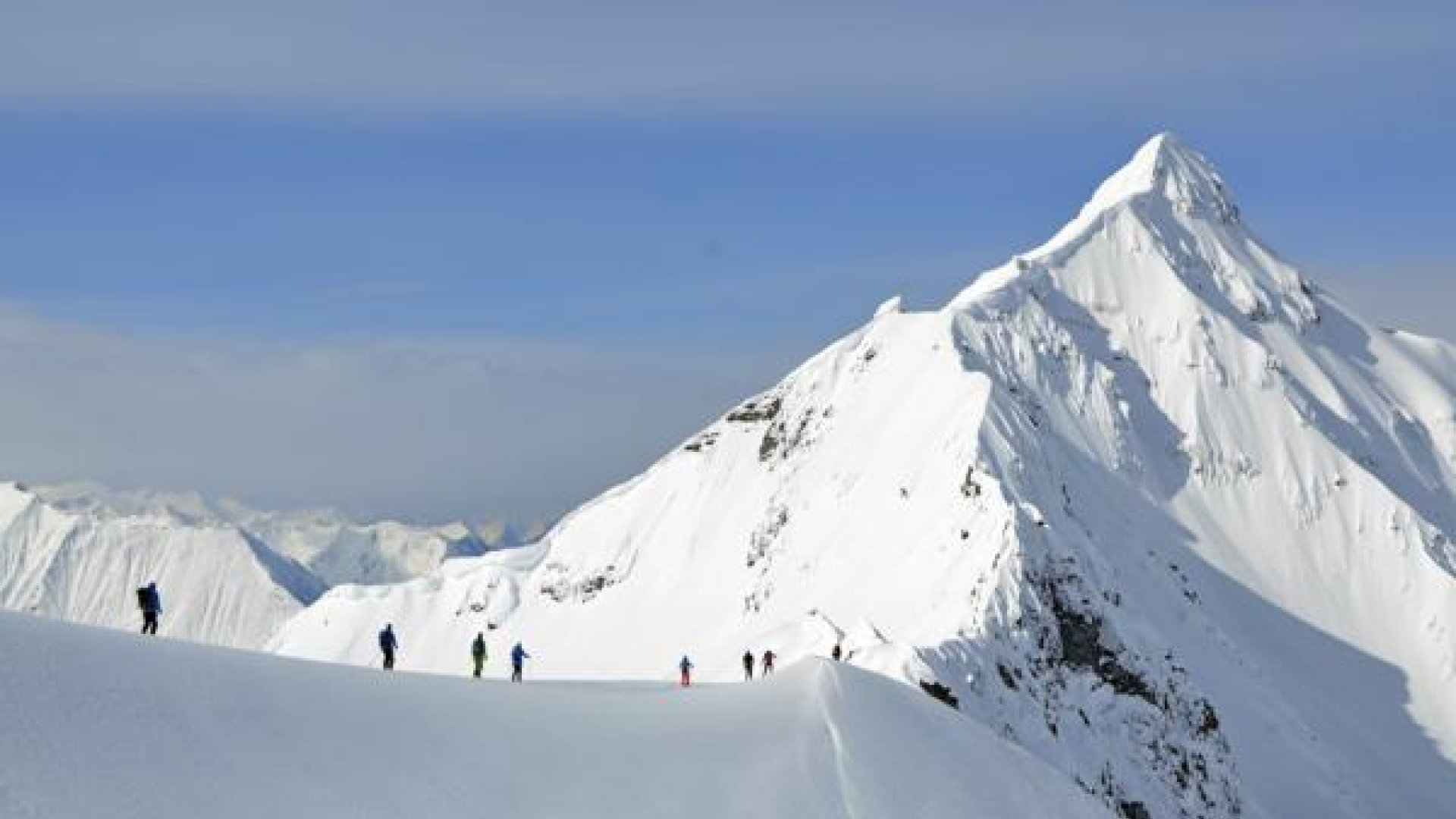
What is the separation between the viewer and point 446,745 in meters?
35.0

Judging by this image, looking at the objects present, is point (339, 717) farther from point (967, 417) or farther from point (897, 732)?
point (967, 417)

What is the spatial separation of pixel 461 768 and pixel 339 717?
2.43 m

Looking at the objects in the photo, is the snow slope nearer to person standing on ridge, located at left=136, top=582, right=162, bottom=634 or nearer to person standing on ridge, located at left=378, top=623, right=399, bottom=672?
person standing on ridge, located at left=378, top=623, right=399, bottom=672

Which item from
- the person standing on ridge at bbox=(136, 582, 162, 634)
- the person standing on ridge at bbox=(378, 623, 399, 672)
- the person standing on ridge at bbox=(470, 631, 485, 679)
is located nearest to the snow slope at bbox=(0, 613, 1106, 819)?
the person standing on ridge at bbox=(470, 631, 485, 679)

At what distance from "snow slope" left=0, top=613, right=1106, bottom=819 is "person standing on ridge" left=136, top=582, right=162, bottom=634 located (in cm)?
668

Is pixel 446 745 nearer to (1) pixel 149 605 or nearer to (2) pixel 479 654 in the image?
(1) pixel 149 605

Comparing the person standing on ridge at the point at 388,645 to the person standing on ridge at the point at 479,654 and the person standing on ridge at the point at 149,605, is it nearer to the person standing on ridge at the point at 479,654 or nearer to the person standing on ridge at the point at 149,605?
the person standing on ridge at the point at 479,654

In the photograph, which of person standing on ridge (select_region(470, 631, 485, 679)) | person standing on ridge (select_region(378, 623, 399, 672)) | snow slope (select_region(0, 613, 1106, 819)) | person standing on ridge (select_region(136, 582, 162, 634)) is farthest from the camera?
person standing on ridge (select_region(470, 631, 485, 679))

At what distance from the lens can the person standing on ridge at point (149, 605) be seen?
4316 cm

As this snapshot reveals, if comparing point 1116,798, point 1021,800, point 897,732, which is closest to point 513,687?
point 897,732

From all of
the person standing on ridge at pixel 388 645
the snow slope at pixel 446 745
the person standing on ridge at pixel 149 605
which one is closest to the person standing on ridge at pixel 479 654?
the person standing on ridge at pixel 388 645

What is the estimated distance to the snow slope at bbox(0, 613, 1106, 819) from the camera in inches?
1125

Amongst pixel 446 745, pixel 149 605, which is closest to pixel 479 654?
pixel 149 605

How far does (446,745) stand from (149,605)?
39.6 ft
